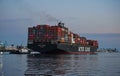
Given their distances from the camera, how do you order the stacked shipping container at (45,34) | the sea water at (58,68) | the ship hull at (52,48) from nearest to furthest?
the sea water at (58,68) → the ship hull at (52,48) → the stacked shipping container at (45,34)

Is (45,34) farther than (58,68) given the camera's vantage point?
Yes

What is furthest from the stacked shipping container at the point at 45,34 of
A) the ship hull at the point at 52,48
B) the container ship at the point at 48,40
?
the ship hull at the point at 52,48

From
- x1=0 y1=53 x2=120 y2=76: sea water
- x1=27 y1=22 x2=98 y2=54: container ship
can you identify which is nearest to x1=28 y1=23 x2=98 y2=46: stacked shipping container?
x1=27 y1=22 x2=98 y2=54: container ship

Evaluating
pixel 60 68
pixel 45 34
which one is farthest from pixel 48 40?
pixel 60 68

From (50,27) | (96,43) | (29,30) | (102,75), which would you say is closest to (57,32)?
(50,27)

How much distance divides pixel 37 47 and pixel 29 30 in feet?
29.0

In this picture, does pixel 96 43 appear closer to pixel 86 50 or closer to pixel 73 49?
pixel 86 50

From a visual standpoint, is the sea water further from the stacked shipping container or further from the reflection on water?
the stacked shipping container

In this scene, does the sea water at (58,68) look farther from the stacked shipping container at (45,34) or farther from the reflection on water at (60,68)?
the stacked shipping container at (45,34)

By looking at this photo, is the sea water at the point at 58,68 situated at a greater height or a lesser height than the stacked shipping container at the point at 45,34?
lesser

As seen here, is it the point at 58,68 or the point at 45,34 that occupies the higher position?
the point at 45,34

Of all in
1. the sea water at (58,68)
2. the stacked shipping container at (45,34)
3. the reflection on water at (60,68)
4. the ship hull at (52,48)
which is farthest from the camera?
the stacked shipping container at (45,34)

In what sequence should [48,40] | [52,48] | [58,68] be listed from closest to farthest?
[58,68], [52,48], [48,40]

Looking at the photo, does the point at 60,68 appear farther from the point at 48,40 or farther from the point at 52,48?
the point at 48,40
